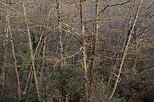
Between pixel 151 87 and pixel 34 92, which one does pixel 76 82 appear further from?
pixel 151 87

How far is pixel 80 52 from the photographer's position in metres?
8.29

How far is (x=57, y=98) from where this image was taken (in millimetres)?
8047

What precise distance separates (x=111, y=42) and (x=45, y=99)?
7.52 metres

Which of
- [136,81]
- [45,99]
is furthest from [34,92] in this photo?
[136,81]

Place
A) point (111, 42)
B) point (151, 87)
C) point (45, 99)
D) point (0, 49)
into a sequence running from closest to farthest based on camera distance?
point (45, 99), point (151, 87), point (0, 49), point (111, 42)

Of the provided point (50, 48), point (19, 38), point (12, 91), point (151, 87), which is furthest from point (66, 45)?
point (151, 87)

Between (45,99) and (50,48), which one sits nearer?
(45,99)

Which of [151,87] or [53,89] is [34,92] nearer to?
[53,89]

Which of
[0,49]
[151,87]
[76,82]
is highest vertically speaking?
[0,49]

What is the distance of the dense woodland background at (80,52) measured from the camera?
6.80 metres

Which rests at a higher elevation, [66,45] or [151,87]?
[66,45]

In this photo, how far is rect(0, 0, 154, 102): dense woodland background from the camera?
268 inches

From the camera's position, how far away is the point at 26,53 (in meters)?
14.6

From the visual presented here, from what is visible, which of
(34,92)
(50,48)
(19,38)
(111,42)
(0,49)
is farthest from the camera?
(50,48)
